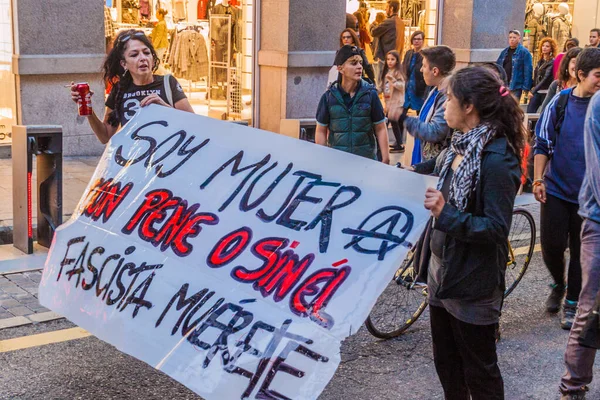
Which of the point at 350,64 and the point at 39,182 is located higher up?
the point at 350,64

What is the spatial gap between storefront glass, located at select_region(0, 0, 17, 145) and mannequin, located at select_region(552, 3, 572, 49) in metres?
11.1

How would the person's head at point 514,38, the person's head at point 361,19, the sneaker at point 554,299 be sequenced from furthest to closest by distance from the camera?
the person's head at point 361,19 < the person's head at point 514,38 < the sneaker at point 554,299

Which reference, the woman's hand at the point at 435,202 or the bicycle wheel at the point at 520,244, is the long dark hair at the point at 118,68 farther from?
the bicycle wheel at the point at 520,244

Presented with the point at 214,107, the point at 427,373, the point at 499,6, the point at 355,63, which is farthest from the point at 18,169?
the point at 499,6

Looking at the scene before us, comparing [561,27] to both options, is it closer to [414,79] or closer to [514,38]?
[514,38]

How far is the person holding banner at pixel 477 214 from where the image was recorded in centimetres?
340

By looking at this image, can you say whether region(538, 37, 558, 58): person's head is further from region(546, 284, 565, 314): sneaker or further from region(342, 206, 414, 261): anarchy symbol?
region(342, 206, 414, 261): anarchy symbol

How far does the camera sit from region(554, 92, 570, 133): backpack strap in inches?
216

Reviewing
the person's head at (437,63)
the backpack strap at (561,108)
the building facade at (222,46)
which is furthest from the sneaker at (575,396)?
the building facade at (222,46)

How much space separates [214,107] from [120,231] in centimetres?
930

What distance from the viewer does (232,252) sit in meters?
3.80

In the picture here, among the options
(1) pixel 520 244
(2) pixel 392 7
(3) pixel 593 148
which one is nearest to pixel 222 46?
(2) pixel 392 7

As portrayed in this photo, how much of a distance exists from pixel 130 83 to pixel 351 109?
1644mm

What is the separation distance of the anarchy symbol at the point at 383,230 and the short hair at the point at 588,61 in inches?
86.7
